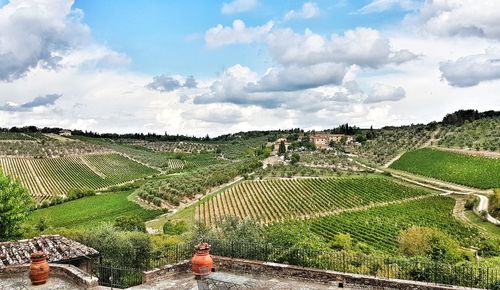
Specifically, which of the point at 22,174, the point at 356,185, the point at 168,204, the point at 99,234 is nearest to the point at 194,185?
the point at 168,204

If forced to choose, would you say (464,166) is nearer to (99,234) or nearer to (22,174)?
(99,234)

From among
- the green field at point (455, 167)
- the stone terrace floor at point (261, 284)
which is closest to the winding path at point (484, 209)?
the green field at point (455, 167)

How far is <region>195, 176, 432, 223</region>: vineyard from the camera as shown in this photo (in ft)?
254

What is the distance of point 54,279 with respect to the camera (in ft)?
62.0

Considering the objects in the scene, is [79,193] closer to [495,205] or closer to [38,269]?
[495,205]

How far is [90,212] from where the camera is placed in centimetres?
8475

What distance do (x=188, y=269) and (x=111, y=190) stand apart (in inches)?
3834

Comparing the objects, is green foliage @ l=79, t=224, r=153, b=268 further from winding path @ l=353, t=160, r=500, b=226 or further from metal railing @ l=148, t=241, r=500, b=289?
winding path @ l=353, t=160, r=500, b=226

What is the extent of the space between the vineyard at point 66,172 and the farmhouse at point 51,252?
85015mm

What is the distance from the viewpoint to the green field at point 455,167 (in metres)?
88.7

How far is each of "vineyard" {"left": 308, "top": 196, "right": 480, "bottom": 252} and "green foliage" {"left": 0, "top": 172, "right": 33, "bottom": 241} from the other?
36037 millimetres

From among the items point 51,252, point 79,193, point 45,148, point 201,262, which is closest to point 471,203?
point 201,262

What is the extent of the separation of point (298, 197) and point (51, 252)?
6627 cm

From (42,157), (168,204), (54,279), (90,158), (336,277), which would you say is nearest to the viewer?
(336,277)
